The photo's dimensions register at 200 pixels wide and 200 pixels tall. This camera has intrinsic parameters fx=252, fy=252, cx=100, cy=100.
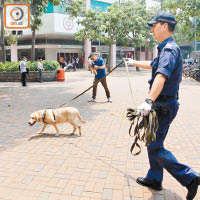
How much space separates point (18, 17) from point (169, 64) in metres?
9.66

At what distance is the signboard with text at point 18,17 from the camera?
1042 centimetres

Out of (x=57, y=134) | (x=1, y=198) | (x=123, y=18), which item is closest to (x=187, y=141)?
(x=57, y=134)

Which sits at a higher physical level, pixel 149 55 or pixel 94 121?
pixel 149 55

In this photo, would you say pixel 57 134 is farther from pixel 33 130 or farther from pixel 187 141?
pixel 187 141

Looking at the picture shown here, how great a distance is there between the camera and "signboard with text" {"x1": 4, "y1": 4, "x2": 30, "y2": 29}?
10.4 meters

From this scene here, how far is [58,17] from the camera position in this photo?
2919 cm

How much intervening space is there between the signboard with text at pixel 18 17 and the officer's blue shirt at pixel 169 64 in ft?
28.8

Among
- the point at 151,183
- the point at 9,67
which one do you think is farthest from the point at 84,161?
the point at 9,67

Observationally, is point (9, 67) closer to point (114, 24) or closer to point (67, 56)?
Result: point (114, 24)

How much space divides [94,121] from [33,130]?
160 cm

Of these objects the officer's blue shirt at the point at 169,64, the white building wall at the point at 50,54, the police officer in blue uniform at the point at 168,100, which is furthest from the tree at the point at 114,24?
the officer's blue shirt at the point at 169,64

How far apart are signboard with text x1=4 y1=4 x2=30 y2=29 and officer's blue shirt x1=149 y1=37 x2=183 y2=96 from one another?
8772 millimetres

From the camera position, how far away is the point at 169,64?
246 cm

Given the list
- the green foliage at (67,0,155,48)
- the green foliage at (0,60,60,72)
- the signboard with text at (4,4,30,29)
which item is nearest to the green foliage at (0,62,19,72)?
the green foliage at (0,60,60,72)
